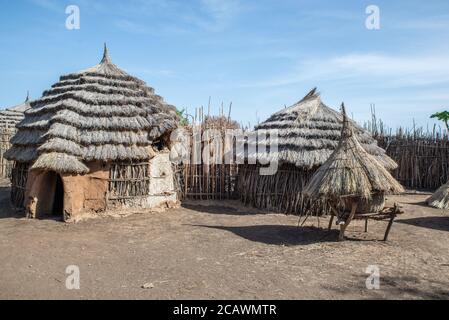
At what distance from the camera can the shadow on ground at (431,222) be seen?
9984 millimetres

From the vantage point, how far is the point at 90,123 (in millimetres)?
11141

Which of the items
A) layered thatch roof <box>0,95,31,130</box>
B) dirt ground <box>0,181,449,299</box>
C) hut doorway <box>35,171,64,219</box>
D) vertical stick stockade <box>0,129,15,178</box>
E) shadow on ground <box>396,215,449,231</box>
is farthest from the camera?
layered thatch roof <box>0,95,31,130</box>

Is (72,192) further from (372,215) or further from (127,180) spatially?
(372,215)

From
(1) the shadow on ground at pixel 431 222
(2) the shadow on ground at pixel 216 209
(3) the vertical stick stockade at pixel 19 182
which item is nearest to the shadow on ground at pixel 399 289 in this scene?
(1) the shadow on ground at pixel 431 222

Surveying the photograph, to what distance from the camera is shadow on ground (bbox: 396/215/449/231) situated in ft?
32.8

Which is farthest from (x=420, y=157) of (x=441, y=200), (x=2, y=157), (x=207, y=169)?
(x=2, y=157)

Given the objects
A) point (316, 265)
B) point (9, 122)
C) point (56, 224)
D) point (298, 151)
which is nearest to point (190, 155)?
point (298, 151)

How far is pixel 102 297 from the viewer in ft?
17.9

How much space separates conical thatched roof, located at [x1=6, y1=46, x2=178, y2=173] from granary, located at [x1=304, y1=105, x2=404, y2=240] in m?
5.40

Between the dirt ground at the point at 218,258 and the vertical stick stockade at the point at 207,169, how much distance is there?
291 centimetres

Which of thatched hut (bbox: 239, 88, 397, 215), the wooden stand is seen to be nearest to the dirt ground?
the wooden stand

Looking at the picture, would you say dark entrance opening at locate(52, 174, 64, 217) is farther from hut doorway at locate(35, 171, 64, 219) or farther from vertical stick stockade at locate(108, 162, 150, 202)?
vertical stick stockade at locate(108, 162, 150, 202)

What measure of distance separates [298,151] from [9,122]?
18095 millimetres

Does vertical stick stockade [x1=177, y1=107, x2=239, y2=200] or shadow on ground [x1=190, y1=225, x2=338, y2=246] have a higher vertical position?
vertical stick stockade [x1=177, y1=107, x2=239, y2=200]
